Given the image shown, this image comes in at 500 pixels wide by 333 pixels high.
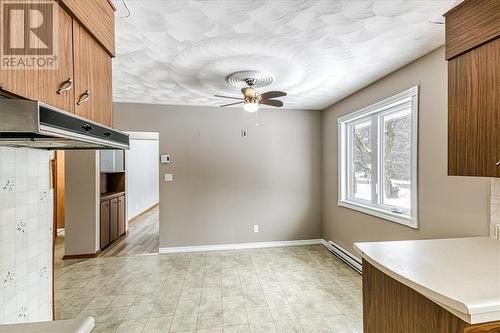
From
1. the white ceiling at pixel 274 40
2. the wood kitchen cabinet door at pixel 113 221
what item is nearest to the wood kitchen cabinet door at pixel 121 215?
the wood kitchen cabinet door at pixel 113 221

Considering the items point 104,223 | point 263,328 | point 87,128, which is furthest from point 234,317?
point 104,223

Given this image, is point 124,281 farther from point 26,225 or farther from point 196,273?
point 26,225

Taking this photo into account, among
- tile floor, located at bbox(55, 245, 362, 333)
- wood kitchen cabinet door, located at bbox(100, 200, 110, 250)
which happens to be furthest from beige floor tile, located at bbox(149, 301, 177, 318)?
wood kitchen cabinet door, located at bbox(100, 200, 110, 250)

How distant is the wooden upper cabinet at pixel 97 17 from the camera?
1.08 m

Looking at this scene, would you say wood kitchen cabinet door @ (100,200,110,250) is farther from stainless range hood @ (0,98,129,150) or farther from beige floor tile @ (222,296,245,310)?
stainless range hood @ (0,98,129,150)

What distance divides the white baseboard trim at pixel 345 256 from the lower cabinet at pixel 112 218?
12.6 feet

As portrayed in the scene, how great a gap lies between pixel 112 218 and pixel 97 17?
4014 millimetres

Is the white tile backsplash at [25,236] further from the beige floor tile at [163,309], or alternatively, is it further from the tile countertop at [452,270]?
the tile countertop at [452,270]

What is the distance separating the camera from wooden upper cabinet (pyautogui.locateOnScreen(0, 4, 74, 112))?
75 cm

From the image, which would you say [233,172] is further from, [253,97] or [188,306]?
[188,306]

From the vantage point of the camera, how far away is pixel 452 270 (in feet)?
3.87

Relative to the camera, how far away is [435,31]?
76.3 inches

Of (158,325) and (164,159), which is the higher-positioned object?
(164,159)

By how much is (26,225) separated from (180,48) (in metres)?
1.77
